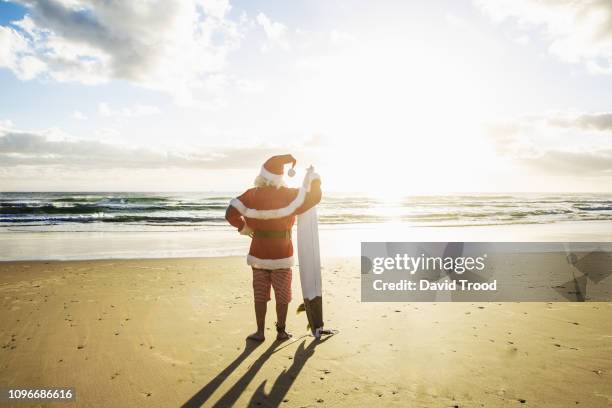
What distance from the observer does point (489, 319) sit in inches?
215

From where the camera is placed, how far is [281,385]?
11.8 ft

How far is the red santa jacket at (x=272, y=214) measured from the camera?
4.70 metres

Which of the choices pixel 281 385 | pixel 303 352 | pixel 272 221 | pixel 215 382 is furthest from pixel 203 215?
pixel 281 385

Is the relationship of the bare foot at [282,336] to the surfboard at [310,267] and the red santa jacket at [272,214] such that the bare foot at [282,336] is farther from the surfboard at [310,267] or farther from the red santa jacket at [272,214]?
the red santa jacket at [272,214]

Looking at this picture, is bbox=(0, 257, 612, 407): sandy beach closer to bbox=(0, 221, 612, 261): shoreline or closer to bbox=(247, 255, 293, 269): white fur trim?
bbox=(247, 255, 293, 269): white fur trim

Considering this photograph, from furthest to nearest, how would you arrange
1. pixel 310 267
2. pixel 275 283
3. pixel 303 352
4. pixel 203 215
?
pixel 203 215, pixel 310 267, pixel 275 283, pixel 303 352

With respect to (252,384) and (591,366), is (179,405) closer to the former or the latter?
(252,384)

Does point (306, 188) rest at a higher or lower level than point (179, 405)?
higher

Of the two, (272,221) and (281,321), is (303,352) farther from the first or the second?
(272,221)

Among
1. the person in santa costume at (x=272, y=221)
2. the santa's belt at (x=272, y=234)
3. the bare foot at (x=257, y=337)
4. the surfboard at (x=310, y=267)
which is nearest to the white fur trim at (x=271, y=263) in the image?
the person in santa costume at (x=272, y=221)

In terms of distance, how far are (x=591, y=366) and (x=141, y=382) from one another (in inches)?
172

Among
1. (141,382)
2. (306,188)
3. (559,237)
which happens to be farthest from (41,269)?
(559,237)

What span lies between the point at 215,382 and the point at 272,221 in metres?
1.88

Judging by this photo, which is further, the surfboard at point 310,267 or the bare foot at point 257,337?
the surfboard at point 310,267
